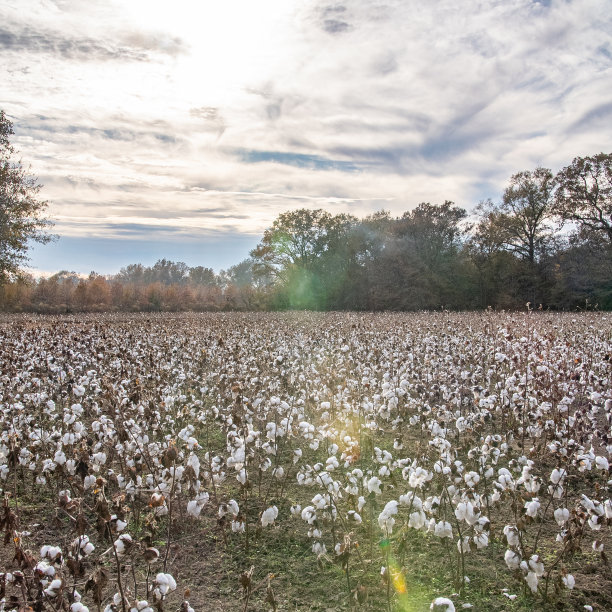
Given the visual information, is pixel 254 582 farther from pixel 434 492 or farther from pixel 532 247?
pixel 532 247

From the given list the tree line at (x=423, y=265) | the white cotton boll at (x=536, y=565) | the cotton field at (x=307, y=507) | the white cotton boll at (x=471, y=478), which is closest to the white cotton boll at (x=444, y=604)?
the cotton field at (x=307, y=507)

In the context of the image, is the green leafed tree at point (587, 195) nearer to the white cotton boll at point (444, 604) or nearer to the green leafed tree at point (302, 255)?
the green leafed tree at point (302, 255)

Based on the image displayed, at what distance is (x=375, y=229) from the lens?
180 feet

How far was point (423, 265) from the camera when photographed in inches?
1823

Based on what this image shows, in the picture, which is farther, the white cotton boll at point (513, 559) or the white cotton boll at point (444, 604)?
the white cotton boll at point (513, 559)

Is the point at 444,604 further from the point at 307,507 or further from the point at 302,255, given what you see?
the point at 302,255

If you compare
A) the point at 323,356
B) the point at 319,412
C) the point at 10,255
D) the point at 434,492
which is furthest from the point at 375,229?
the point at 434,492

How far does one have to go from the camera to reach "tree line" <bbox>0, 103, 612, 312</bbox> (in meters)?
38.4

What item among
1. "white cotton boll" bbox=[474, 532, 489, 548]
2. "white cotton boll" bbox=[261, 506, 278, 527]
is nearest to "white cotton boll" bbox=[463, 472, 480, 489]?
"white cotton boll" bbox=[474, 532, 489, 548]

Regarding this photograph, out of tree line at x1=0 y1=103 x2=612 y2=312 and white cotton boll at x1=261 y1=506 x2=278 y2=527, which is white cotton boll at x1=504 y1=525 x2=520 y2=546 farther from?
tree line at x1=0 y1=103 x2=612 y2=312

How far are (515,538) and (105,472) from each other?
4860 millimetres

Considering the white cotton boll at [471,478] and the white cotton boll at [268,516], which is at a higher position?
the white cotton boll at [471,478]

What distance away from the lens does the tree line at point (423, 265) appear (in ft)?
126

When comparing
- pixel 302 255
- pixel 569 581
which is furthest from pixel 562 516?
pixel 302 255
